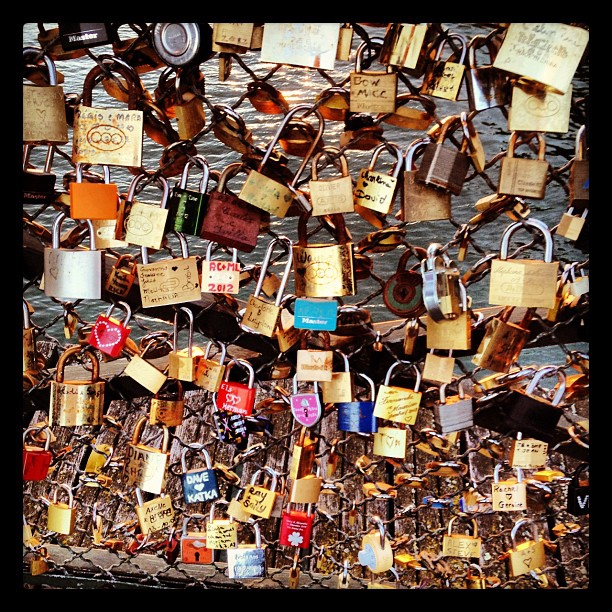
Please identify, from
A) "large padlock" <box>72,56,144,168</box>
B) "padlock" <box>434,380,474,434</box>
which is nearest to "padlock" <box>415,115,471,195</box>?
"padlock" <box>434,380,474,434</box>

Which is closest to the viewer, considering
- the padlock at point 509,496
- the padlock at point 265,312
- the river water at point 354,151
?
the padlock at point 265,312

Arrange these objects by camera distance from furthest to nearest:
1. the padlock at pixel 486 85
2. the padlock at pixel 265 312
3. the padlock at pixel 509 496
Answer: the padlock at pixel 509 496 < the padlock at pixel 265 312 < the padlock at pixel 486 85

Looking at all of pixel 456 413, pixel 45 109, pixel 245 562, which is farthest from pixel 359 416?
pixel 45 109

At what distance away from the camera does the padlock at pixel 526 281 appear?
1.15 metres

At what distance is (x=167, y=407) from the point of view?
1.36 m

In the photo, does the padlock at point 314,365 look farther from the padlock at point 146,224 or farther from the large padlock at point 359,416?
the padlock at point 146,224

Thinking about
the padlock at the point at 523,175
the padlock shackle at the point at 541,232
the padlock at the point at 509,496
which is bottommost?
the padlock at the point at 509,496

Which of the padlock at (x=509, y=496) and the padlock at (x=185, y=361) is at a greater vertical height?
the padlock at (x=185, y=361)

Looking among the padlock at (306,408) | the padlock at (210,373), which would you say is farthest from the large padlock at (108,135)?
the padlock at (306,408)

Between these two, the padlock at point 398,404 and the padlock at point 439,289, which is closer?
the padlock at point 439,289

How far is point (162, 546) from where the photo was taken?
1692 millimetres

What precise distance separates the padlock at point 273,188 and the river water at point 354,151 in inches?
34.8
